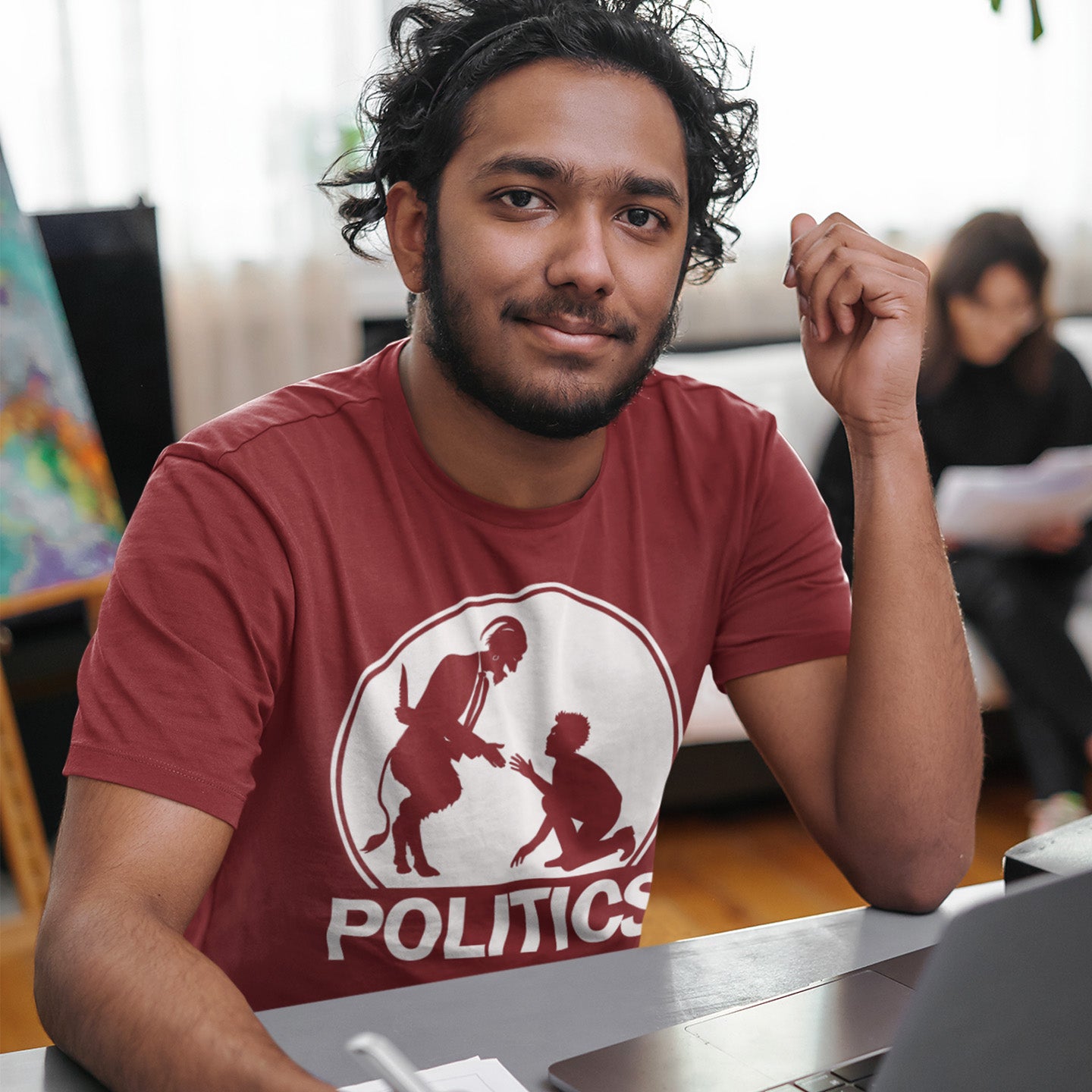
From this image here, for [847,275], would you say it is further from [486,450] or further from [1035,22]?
[486,450]

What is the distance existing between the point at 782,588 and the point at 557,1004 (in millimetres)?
467

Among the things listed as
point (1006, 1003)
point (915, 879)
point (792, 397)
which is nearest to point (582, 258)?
point (915, 879)

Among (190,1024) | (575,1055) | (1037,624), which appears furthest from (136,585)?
(1037,624)

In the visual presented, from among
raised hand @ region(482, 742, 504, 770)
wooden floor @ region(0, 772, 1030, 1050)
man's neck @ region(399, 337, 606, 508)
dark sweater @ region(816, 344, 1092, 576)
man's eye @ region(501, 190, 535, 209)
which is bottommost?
wooden floor @ region(0, 772, 1030, 1050)

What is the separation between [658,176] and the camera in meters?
1.02

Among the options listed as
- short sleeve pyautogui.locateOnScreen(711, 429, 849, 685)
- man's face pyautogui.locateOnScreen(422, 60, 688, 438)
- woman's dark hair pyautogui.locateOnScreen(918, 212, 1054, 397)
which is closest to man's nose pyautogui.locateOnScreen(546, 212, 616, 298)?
man's face pyautogui.locateOnScreen(422, 60, 688, 438)

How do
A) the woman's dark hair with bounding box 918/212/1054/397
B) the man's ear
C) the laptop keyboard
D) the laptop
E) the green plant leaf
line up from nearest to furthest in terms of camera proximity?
the laptop, the laptop keyboard, the green plant leaf, the man's ear, the woman's dark hair with bounding box 918/212/1054/397

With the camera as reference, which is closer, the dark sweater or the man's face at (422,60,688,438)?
the man's face at (422,60,688,438)

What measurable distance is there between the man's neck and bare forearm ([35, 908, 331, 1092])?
43 cm

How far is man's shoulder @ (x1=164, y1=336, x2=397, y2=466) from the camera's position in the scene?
3.09 ft

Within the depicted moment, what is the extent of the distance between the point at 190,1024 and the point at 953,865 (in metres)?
0.59

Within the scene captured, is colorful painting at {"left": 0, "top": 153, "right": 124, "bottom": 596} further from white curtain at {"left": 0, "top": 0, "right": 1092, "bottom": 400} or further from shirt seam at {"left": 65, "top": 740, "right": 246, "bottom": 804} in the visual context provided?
shirt seam at {"left": 65, "top": 740, "right": 246, "bottom": 804}

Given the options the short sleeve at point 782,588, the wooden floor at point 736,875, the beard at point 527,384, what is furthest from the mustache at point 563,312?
→ the wooden floor at point 736,875

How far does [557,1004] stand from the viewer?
0.74 metres
